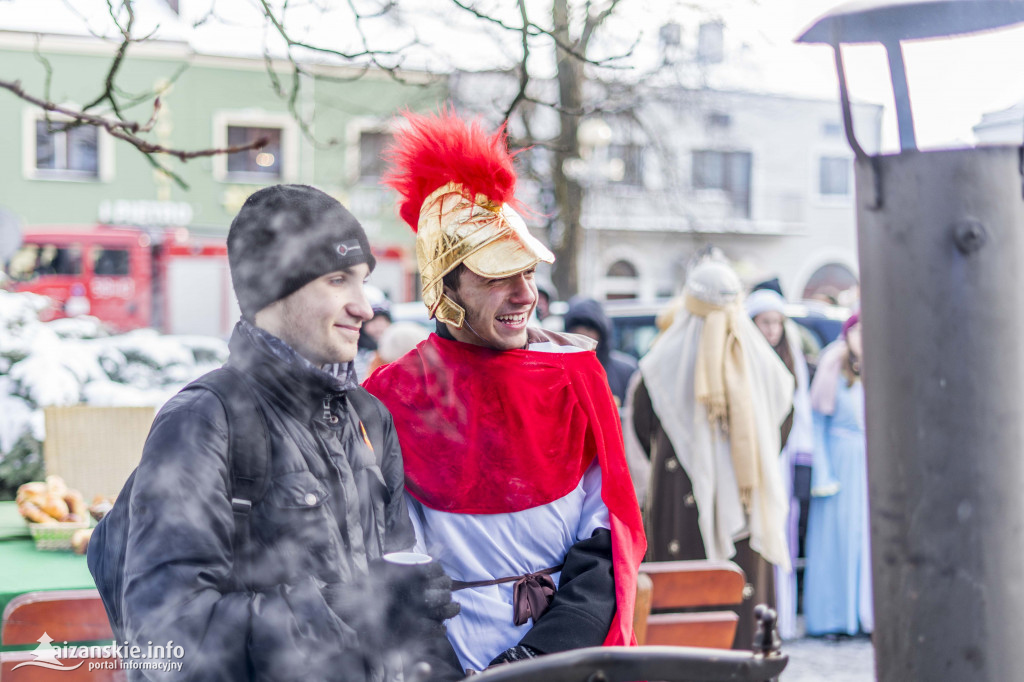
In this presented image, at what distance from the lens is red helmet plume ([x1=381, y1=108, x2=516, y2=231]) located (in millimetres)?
2268

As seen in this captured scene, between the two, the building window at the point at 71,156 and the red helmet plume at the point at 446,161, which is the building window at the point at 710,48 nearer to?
the red helmet plume at the point at 446,161

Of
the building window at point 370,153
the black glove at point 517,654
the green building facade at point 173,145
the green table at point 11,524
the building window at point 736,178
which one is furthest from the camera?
the building window at point 736,178

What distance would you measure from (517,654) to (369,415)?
63 cm

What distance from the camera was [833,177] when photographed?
29.9m

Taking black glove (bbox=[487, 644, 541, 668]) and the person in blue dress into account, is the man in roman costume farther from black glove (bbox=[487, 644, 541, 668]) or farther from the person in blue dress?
the person in blue dress

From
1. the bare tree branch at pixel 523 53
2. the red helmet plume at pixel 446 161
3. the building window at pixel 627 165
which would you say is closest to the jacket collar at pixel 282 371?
the red helmet plume at pixel 446 161

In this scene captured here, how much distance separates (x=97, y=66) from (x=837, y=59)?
77.5 feet

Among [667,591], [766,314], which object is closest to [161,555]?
[667,591]

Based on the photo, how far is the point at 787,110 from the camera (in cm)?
2858

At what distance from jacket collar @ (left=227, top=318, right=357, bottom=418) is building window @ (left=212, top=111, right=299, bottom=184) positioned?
23.2 m

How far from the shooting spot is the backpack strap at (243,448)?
1582 mm

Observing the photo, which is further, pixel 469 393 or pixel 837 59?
pixel 469 393

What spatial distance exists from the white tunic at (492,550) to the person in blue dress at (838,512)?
3.95 m

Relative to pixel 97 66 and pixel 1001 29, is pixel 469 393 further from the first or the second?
pixel 97 66
